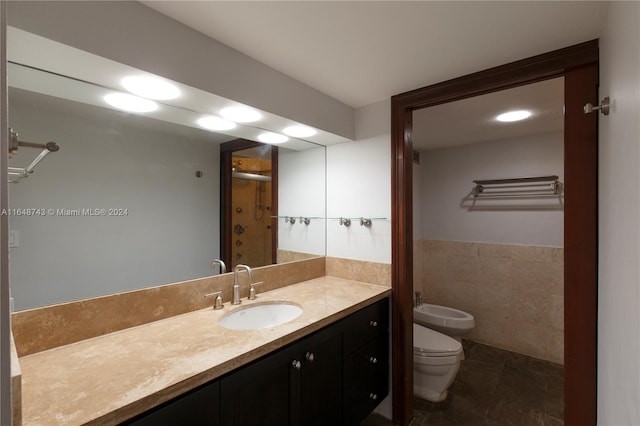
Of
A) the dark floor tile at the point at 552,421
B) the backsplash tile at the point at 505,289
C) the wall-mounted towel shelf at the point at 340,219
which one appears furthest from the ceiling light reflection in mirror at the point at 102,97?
the dark floor tile at the point at 552,421

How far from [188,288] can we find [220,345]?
19.4 inches

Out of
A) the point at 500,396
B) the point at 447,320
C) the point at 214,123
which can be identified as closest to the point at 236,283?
the point at 214,123

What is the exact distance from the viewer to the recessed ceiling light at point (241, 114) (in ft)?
4.72

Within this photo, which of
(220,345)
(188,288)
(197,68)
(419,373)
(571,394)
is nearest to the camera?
(220,345)

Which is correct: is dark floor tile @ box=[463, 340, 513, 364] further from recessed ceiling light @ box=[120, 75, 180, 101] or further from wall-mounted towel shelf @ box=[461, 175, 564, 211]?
recessed ceiling light @ box=[120, 75, 180, 101]

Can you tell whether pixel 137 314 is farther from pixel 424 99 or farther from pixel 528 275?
pixel 528 275

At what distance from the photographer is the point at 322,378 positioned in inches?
53.1

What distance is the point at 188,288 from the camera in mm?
1440

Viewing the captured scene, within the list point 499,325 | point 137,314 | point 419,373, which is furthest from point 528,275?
point 137,314

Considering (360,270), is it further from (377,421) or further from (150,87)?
(150,87)

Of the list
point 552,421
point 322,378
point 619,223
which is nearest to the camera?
point 619,223

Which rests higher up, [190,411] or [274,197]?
[274,197]

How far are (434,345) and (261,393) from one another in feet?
4.94

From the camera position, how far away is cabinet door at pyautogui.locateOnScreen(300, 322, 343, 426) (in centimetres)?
126
